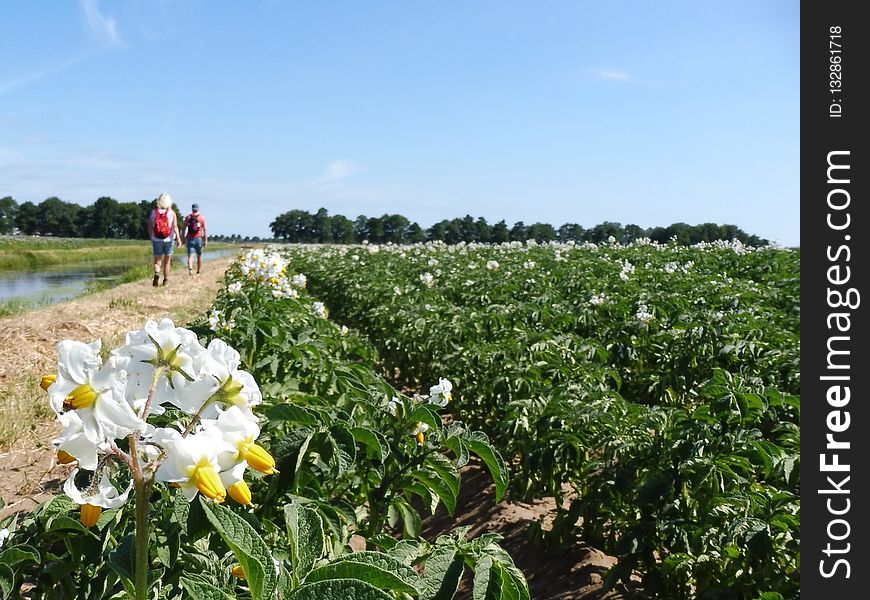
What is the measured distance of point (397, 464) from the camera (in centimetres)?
235

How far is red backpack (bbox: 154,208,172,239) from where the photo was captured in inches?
437

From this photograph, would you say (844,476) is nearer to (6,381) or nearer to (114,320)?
(6,381)

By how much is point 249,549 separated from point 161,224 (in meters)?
11.2

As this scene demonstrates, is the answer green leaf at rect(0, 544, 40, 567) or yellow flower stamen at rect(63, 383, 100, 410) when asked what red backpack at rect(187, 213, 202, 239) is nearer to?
green leaf at rect(0, 544, 40, 567)

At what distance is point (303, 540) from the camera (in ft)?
3.89

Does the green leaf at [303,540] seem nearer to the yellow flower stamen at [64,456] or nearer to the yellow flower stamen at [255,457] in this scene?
the yellow flower stamen at [255,457]

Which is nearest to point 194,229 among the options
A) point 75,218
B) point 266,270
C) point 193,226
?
point 193,226

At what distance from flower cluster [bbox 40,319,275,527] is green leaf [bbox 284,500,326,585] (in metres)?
0.16

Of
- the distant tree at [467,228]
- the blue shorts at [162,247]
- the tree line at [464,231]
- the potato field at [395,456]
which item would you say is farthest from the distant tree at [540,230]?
the potato field at [395,456]

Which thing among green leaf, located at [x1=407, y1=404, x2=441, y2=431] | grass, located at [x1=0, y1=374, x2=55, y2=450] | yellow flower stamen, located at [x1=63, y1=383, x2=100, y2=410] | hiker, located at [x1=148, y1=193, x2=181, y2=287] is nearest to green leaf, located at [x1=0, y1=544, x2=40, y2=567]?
yellow flower stamen, located at [x1=63, y1=383, x2=100, y2=410]

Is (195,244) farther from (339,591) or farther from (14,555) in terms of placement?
(339,591)

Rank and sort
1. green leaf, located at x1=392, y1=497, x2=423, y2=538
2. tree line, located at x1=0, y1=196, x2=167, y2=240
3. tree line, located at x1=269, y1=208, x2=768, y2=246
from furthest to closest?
tree line, located at x1=0, y1=196, x2=167, y2=240 < tree line, located at x1=269, y1=208, x2=768, y2=246 < green leaf, located at x1=392, y1=497, x2=423, y2=538

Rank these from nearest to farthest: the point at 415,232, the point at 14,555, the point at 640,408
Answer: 1. the point at 14,555
2. the point at 640,408
3. the point at 415,232

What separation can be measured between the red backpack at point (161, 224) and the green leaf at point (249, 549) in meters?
11.0
